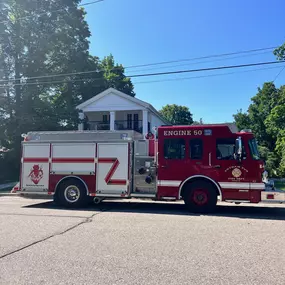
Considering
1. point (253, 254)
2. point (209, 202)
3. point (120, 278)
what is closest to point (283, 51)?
point (209, 202)

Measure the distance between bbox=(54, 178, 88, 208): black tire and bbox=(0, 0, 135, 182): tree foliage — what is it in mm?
14416

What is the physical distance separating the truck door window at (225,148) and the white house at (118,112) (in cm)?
1716

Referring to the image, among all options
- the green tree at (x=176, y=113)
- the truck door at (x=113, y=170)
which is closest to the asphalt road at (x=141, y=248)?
the truck door at (x=113, y=170)

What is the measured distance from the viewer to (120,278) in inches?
164

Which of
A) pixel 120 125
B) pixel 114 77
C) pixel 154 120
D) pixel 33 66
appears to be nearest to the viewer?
pixel 33 66

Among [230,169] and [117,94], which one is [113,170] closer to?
[230,169]

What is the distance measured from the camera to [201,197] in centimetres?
927

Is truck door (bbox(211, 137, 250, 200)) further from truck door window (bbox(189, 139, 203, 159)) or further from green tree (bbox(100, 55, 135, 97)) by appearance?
green tree (bbox(100, 55, 135, 97))

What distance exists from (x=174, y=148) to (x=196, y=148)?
2.27ft

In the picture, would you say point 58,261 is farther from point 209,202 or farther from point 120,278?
point 209,202

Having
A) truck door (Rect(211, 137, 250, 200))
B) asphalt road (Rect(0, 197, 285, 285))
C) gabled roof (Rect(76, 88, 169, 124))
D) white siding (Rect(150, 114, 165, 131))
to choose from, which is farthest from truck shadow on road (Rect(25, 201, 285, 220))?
white siding (Rect(150, 114, 165, 131))

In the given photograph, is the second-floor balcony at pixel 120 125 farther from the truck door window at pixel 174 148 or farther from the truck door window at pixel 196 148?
the truck door window at pixel 196 148

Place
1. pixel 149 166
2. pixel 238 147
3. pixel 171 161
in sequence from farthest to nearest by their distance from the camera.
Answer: pixel 149 166 < pixel 171 161 < pixel 238 147


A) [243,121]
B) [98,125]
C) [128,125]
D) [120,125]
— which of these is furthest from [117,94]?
[243,121]
